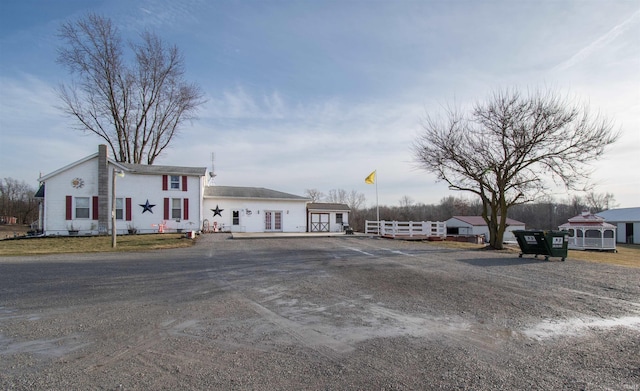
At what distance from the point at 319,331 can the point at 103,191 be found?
967 inches

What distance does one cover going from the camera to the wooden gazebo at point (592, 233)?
1242 inches

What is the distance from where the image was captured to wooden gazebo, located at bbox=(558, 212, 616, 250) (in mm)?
31552

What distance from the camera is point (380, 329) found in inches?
202

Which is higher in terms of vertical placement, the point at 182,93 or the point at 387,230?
the point at 182,93

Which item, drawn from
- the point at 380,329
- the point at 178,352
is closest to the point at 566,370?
the point at 380,329

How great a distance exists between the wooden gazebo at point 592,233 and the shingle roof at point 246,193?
24.7 meters

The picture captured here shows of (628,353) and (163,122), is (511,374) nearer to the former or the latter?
(628,353)

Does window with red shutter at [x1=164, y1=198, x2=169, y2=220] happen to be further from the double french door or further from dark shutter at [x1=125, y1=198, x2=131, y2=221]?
A: the double french door

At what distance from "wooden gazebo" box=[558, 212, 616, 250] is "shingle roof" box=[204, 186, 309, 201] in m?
24.7

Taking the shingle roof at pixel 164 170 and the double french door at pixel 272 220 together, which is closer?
the shingle roof at pixel 164 170

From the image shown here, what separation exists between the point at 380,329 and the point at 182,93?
36.1 metres

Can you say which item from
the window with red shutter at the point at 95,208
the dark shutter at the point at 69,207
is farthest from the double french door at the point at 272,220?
the dark shutter at the point at 69,207

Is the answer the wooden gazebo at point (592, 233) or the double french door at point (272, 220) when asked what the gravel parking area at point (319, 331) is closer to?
the double french door at point (272, 220)

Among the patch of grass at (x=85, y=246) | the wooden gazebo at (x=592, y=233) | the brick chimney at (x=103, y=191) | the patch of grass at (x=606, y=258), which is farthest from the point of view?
the wooden gazebo at (x=592, y=233)
